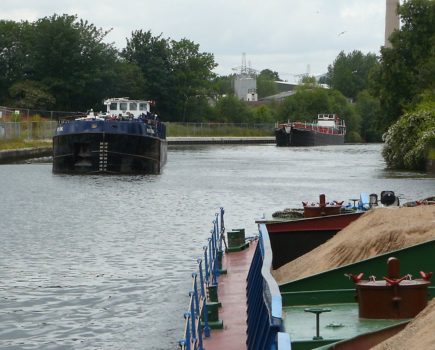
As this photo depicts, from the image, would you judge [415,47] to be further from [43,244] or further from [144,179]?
[43,244]

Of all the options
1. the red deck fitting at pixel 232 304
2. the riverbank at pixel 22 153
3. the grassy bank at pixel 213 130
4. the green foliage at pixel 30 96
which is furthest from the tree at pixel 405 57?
the grassy bank at pixel 213 130

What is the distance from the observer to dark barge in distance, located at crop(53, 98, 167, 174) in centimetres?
5397

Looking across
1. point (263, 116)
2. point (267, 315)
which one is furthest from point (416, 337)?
point (263, 116)

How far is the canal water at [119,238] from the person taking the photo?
57.2 ft

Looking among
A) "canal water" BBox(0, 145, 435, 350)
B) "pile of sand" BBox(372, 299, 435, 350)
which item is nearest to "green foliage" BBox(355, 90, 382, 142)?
"canal water" BBox(0, 145, 435, 350)

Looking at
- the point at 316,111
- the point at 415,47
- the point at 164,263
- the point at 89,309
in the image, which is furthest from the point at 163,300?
the point at 316,111

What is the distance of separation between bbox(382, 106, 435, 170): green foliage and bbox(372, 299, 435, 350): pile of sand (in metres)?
48.1

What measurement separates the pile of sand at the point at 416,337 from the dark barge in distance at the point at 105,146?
45.4 m

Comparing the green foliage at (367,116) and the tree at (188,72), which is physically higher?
the tree at (188,72)

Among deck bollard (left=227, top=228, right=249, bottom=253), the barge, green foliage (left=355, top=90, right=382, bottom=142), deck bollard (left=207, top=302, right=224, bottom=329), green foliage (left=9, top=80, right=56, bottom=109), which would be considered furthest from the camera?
green foliage (left=355, top=90, right=382, bottom=142)

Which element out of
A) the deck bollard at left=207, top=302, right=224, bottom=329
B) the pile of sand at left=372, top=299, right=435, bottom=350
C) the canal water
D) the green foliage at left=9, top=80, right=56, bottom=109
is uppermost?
the green foliage at left=9, top=80, right=56, bottom=109

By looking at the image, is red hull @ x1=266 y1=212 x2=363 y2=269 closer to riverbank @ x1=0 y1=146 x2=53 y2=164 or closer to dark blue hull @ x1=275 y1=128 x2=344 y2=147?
riverbank @ x1=0 y1=146 x2=53 y2=164

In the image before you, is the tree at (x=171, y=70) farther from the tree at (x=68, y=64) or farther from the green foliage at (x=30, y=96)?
the green foliage at (x=30, y=96)

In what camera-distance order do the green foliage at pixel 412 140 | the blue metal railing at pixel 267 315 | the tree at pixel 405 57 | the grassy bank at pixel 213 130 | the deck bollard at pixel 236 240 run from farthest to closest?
the grassy bank at pixel 213 130, the tree at pixel 405 57, the green foliage at pixel 412 140, the deck bollard at pixel 236 240, the blue metal railing at pixel 267 315
